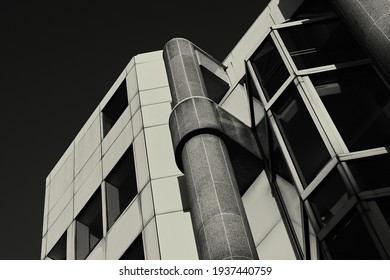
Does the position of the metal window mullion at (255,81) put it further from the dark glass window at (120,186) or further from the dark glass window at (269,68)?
the dark glass window at (120,186)

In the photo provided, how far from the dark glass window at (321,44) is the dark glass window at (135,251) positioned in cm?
781

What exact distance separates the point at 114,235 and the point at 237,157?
18.0 ft

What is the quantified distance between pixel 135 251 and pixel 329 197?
816 centimetres

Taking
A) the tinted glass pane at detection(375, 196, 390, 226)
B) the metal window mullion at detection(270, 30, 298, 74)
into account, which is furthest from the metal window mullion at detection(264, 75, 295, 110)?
the tinted glass pane at detection(375, 196, 390, 226)

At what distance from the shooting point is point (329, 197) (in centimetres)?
1225

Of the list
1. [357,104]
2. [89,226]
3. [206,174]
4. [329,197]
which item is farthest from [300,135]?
[89,226]

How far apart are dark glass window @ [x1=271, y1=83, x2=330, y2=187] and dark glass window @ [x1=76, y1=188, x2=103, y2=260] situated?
9.83m

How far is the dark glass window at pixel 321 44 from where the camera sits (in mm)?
14484

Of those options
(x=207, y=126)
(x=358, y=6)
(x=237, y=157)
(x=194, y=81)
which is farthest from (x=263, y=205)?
(x=358, y=6)

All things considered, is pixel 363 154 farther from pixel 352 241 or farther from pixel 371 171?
pixel 352 241

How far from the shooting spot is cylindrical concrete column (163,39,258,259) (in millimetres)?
13523
